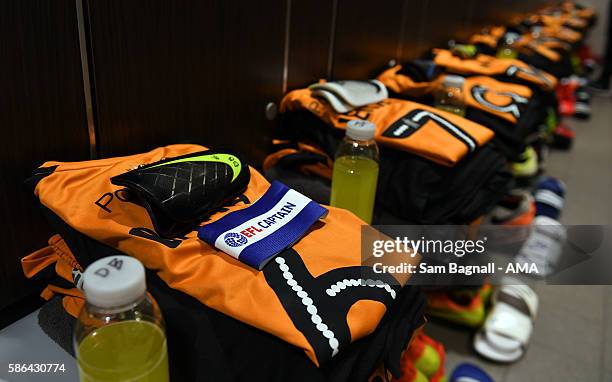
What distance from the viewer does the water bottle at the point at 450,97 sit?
4.74ft

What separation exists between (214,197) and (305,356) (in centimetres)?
30

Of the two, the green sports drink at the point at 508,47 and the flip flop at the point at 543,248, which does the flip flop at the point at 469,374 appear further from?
the green sports drink at the point at 508,47

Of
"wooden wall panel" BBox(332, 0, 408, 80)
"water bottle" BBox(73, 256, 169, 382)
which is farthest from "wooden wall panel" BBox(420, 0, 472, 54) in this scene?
"water bottle" BBox(73, 256, 169, 382)

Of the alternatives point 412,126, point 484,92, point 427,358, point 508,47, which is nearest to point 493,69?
point 484,92

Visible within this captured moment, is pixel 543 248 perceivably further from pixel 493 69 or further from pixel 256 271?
pixel 256 271

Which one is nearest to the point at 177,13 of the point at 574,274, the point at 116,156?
the point at 116,156

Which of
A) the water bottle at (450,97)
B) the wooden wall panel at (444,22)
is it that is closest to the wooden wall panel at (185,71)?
the water bottle at (450,97)

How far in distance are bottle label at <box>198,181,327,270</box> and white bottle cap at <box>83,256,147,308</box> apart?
16 cm

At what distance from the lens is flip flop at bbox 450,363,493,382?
4.15ft

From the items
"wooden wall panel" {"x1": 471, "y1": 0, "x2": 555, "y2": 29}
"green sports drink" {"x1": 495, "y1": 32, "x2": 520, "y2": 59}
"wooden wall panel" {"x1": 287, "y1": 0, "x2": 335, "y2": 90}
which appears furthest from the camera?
"wooden wall panel" {"x1": 471, "y1": 0, "x2": 555, "y2": 29}

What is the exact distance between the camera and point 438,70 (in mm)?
1716

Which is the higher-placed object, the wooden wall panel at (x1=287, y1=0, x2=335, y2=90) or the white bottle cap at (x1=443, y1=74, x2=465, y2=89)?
the wooden wall panel at (x1=287, y1=0, x2=335, y2=90)

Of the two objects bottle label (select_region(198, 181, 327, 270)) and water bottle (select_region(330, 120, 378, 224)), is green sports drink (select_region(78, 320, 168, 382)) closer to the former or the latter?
bottle label (select_region(198, 181, 327, 270))

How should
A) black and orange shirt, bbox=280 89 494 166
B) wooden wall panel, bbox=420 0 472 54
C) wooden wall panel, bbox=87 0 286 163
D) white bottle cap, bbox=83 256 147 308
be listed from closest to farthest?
white bottle cap, bbox=83 256 147 308
wooden wall panel, bbox=87 0 286 163
black and orange shirt, bbox=280 89 494 166
wooden wall panel, bbox=420 0 472 54
